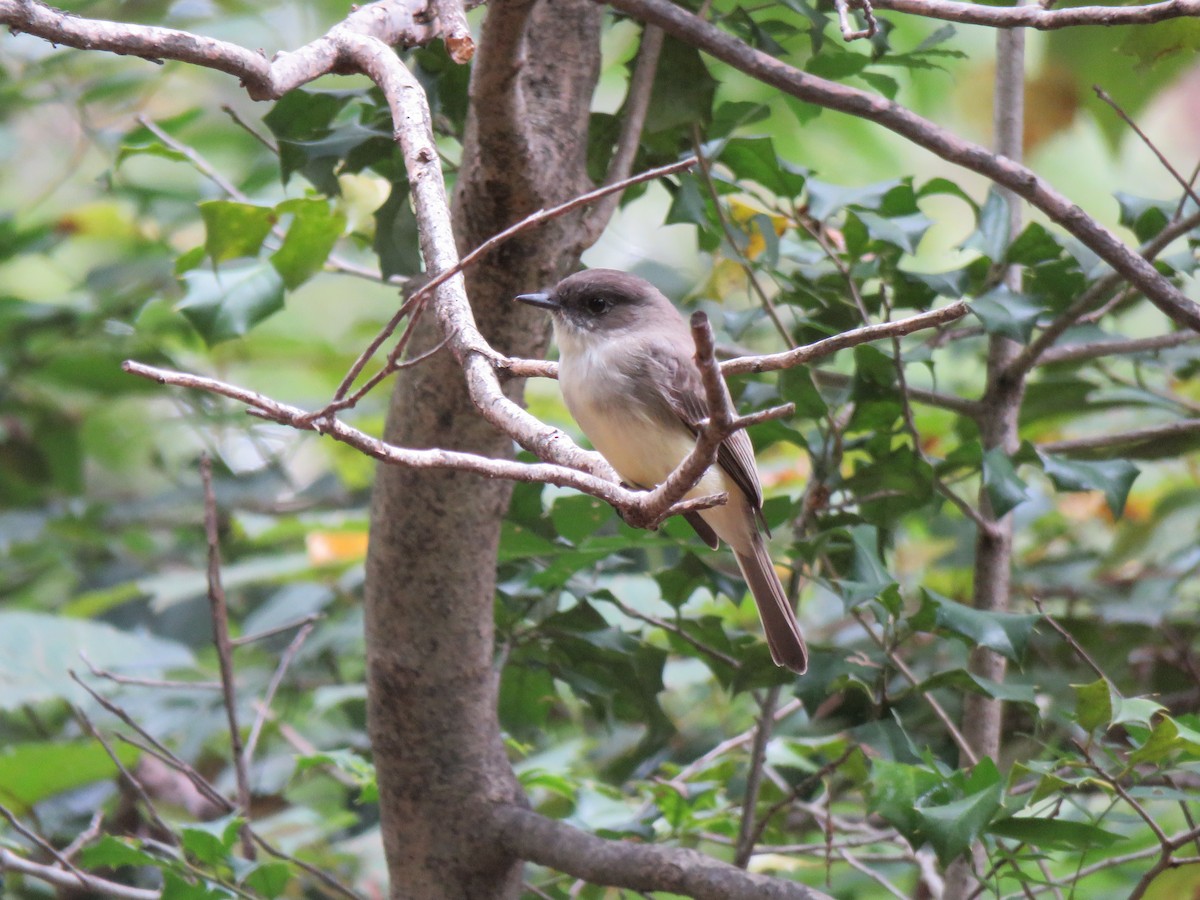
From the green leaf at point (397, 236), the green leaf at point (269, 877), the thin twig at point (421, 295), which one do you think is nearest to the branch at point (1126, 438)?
the green leaf at point (397, 236)

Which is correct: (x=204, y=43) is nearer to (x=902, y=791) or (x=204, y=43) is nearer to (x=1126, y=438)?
(x=902, y=791)

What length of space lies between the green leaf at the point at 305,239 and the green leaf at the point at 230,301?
0.16 ft

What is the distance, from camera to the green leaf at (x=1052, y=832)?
1.96 metres

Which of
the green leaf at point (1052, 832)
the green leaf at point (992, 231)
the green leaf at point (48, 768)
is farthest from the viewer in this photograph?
the green leaf at point (48, 768)

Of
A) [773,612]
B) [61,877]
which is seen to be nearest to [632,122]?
[773,612]

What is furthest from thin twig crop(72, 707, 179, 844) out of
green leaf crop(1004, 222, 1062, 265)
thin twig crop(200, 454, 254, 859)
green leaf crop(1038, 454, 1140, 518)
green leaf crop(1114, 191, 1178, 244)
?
green leaf crop(1114, 191, 1178, 244)

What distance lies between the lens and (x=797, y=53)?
4.02 meters

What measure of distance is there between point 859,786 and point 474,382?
4.31ft

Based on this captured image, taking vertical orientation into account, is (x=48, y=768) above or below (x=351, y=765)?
below

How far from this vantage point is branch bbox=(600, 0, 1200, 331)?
226cm

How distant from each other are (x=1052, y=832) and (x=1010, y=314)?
1.01 meters

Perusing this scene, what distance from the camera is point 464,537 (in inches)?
97.3

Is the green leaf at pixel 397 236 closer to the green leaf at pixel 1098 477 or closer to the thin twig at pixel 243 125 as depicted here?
the thin twig at pixel 243 125

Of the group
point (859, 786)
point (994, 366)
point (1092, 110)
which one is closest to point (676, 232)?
point (1092, 110)
